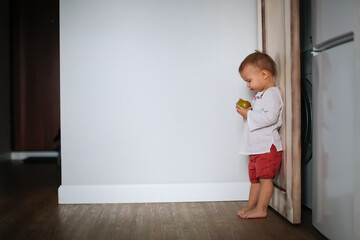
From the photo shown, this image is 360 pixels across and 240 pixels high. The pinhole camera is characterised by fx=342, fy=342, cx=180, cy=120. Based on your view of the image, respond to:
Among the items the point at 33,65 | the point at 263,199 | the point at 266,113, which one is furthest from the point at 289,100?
the point at 33,65

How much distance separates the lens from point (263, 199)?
173 cm

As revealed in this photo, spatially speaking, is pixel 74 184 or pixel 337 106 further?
pixel 74 184

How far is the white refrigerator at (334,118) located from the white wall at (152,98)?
2.29 ft

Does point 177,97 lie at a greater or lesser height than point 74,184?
greater

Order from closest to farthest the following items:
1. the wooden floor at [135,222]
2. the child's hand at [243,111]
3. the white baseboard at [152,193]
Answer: the wooden floor at [135,222], the child's hand at [243,111], the white baseboard at [152,193]

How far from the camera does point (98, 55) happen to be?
2.07 meters

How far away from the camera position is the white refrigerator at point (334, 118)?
47.3 inches

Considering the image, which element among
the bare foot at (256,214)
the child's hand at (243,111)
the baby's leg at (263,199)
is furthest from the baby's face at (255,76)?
the bare foot at (256,214)

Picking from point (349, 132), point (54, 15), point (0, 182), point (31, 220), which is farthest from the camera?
point (54, 15)

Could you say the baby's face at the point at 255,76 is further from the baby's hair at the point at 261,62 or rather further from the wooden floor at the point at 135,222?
the wooden floor at the point at 135,222

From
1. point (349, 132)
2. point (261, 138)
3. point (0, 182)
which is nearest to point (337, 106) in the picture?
point (349, 132)

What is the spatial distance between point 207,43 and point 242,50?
0.22 metres

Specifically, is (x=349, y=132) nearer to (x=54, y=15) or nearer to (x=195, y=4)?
(x=195, y=4)

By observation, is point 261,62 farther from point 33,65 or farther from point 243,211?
point 33,65
